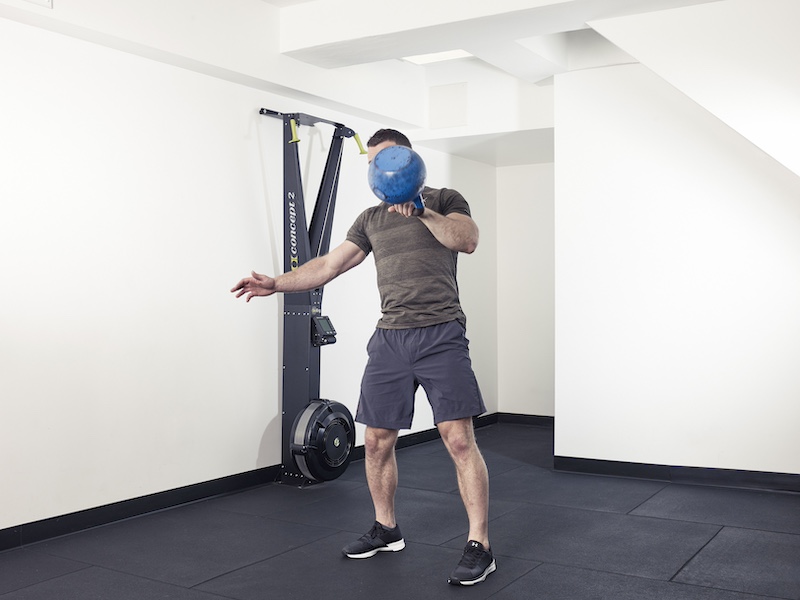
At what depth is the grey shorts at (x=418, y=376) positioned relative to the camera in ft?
9.27

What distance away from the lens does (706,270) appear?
14.5 ft

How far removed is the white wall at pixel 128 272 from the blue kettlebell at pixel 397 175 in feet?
5.30

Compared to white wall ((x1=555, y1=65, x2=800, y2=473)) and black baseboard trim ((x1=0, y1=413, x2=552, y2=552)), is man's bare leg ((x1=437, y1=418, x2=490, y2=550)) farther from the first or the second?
white wall ((x1=555, y1=65, x2=800, y2=473))

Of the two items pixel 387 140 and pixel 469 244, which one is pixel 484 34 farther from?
pixel 469 244

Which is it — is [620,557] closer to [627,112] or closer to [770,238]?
[770,238]

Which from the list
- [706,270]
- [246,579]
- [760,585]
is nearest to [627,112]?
[706,270]

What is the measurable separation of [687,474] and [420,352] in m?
2.28

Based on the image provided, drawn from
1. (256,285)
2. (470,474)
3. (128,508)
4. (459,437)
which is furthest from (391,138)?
(128,508)

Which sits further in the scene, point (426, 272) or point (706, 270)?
point (706, 270)

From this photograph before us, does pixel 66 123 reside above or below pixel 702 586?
above

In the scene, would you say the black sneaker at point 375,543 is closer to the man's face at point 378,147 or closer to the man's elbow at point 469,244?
the man's elbow at point 469,244

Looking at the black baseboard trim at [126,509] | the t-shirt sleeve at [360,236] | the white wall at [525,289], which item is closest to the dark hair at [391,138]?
the t-shirt sleeve at [360,236]

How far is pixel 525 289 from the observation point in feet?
22.0

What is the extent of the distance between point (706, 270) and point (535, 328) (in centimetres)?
233
